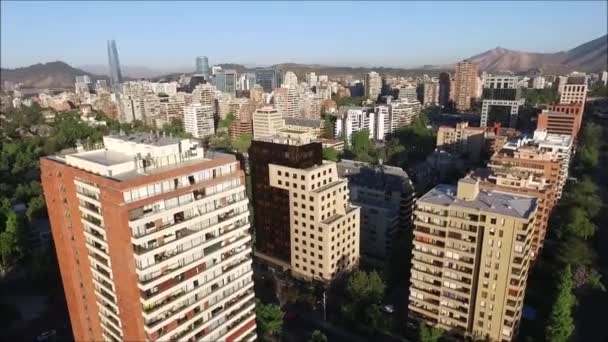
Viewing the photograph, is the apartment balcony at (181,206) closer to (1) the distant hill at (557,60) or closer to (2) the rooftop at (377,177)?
(2) the rooftop at (377,177)

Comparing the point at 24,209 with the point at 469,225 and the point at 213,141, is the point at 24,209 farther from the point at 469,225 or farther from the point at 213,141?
the point at 469,225

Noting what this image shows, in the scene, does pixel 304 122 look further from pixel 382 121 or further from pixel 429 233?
pixel 429 233

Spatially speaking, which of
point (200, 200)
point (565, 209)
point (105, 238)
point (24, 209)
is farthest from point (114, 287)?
point (565, 209)

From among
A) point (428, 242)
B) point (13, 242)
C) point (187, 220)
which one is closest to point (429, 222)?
point (428, 242)

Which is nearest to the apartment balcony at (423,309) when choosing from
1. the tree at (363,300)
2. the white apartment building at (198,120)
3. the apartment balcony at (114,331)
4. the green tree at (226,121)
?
the tree at (363,300)

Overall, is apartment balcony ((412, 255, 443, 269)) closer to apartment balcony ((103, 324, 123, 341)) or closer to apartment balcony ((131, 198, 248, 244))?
apartment balcony ((131, 198, 248, 244))
